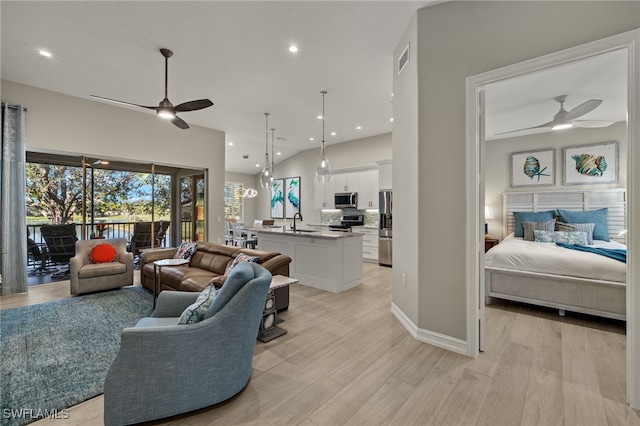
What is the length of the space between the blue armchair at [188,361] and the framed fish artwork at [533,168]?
614 centimetres

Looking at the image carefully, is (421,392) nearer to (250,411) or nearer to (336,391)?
(336,391)

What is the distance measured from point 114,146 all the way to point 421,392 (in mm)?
6191

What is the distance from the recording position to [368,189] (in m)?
7.10

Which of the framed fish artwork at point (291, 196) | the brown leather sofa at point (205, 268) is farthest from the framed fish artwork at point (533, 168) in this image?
the framed fish artwork at point (291, 196)

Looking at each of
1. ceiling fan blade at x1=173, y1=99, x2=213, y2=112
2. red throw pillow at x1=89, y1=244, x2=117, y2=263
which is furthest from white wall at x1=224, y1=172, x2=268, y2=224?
ceiling fan blade at x1=173, y1=99, x2=213, y2=112

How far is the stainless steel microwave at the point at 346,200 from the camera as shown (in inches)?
287

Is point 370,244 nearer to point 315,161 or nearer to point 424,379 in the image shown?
point 315,161

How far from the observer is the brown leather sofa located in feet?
11.0

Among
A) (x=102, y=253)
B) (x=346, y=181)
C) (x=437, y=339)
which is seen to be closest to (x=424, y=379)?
(x=437, y=339)

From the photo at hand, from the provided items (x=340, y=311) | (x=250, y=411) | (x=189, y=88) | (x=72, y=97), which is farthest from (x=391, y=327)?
(x=72, y=97)

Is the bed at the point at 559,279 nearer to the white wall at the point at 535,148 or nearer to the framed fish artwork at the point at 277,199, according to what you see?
the white wall at the point at 535,148

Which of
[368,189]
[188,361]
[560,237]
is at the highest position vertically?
[368,189]

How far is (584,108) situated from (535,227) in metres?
2.25

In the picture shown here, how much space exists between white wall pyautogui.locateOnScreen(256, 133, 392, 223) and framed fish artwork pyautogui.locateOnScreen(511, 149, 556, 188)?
8.92 feet
